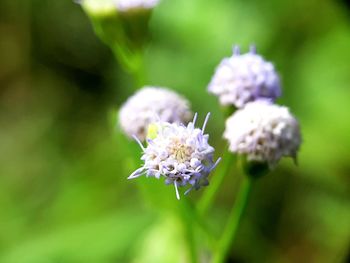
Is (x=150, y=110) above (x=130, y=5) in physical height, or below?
below

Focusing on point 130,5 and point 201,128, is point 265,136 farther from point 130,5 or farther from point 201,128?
point 130,5

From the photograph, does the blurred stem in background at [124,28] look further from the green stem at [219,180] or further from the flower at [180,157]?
the flower at [180,157]

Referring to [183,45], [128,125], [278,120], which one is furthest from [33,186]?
[278,120]

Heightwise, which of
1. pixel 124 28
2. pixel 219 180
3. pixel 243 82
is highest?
pixel 124 28

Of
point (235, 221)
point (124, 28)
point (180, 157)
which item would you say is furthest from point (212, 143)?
point (180, 157)

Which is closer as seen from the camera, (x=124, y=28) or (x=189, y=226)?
(x=189, y=226)

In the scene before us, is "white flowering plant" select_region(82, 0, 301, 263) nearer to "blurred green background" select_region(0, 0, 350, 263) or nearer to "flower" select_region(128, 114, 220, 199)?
"flower" select_region(128, 114, 220, 199)

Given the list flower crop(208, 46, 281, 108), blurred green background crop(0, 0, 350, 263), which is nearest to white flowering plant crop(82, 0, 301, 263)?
flower crop(208, 46, 281, 108)
